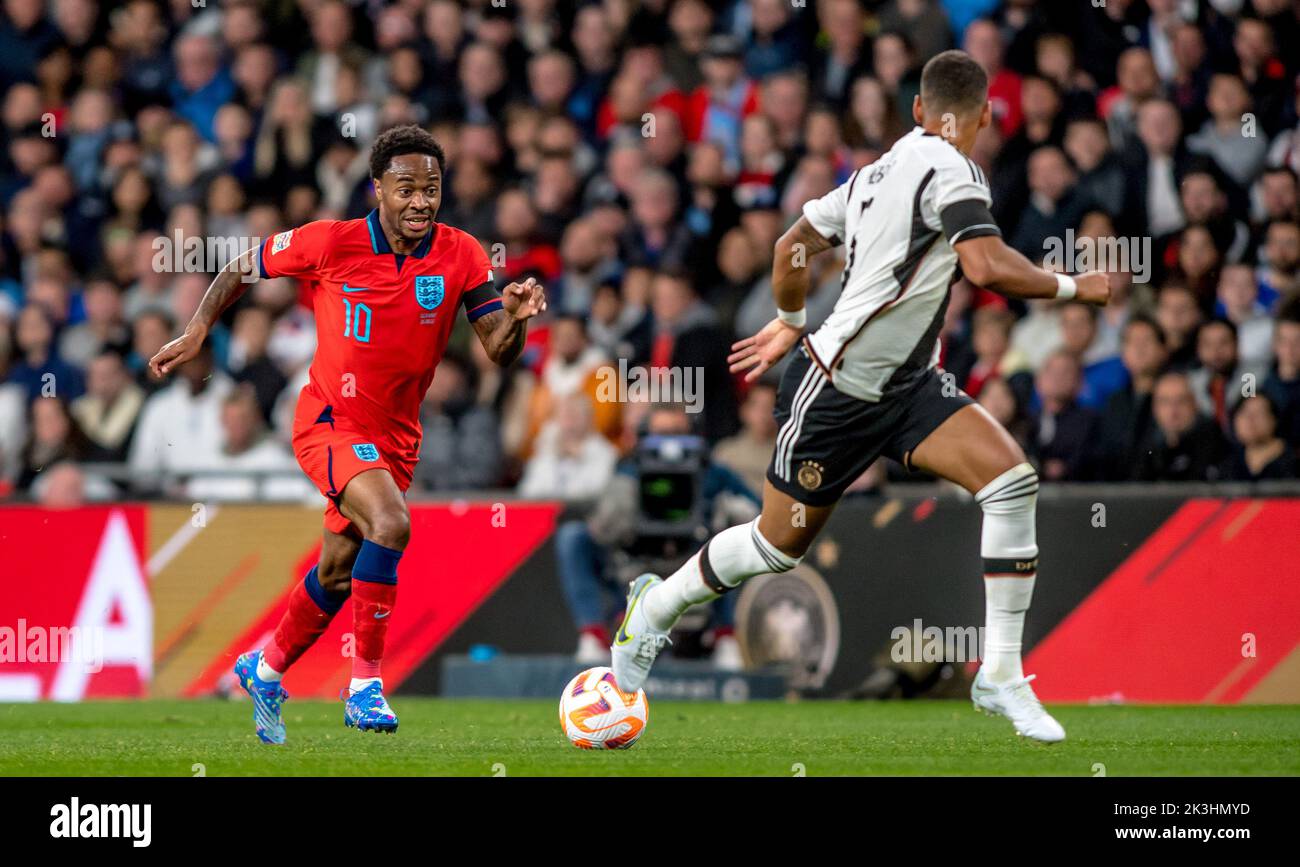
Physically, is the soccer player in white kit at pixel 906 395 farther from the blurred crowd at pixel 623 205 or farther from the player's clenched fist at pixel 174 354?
the blurred crowd at pixel 623 205

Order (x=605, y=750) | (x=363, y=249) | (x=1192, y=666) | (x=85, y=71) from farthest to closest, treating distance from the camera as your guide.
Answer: (x=85, y=71) → (x=1192, y=666) → (x=363, y=249) → (x=605, y=750)

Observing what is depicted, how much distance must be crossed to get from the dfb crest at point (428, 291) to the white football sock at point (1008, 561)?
7.70 ft

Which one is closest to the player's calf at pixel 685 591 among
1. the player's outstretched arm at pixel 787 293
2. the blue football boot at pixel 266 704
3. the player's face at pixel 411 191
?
the player's outstretched arm at pixel 787 293

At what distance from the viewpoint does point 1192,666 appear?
10.7 metres

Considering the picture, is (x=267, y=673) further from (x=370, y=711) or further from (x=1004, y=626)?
(x=1004, y=626)

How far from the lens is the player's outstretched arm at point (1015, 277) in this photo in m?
6.76

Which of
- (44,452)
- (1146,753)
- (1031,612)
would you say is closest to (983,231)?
(1146,753)

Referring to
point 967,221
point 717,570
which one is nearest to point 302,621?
point 717,570

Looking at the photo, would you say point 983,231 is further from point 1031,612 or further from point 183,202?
point 183,202

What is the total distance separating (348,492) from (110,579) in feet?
17.0

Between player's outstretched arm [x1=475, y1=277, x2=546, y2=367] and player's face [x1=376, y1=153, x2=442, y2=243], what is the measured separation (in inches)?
18.2

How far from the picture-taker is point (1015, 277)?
6777mm

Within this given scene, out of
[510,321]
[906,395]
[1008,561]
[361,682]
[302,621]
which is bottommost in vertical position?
[361,682]

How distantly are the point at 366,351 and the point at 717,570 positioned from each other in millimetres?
1683
